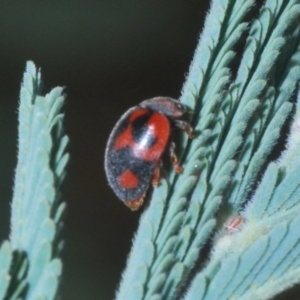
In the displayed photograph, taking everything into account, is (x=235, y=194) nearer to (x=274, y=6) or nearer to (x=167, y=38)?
(x=274, y=6)

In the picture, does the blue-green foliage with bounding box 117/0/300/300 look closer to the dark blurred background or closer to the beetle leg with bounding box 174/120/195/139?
the beetle leg with bounding box 174/120/195/139

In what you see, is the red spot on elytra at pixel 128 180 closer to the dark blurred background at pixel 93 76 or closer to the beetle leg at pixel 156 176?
the beetle leg at pixel 156 176

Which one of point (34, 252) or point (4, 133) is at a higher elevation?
point (34, 252)

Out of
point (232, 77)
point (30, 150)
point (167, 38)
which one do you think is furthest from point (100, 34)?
point (30, 150)

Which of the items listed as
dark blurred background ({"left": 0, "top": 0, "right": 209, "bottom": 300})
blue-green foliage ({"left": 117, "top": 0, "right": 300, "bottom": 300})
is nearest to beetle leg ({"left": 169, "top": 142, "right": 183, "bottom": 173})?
blue-green foliage ({"left": 117, "top": 0, "right": 300, "bottom": 300})

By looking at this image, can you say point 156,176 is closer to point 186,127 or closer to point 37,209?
point 186,127

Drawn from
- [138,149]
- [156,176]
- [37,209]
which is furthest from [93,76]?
[37,209]

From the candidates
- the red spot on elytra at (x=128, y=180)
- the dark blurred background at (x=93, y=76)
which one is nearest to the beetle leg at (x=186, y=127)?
the red spot on elytra at (x=128, y=180)
